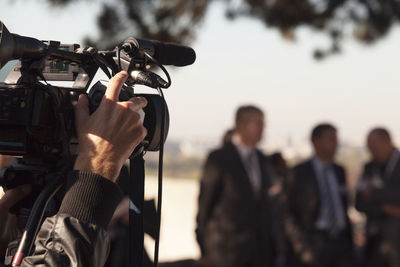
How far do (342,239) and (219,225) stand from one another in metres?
1.01

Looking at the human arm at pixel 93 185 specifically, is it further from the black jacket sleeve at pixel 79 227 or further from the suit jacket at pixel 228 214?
the suit jacket at pixel 228 214

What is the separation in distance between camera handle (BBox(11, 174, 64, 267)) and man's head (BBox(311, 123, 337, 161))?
438 cm

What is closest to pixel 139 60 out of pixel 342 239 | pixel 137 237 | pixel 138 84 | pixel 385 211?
pixel 138 84

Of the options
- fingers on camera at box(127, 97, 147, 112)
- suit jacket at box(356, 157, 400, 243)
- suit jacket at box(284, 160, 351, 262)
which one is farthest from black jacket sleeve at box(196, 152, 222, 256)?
fingers on camera at box(127, 97, 147, 112)

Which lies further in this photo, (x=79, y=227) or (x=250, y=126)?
(x=250, y=126)

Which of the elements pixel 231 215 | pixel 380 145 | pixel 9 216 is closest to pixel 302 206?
pixel 231 215

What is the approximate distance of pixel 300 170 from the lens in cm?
594

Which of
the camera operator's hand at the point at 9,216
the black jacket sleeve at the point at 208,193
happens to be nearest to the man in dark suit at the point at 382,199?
the black jacket sleeve at the point at 208,193

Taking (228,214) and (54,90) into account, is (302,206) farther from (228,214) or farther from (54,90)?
(54,90)

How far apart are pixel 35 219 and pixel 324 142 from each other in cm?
446

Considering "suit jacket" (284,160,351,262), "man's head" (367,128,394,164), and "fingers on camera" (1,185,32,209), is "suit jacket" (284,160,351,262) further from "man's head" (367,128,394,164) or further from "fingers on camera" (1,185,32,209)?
"fingers on camera" (1,185,32,209)

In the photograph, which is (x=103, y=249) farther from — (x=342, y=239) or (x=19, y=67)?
(x=342, y=239)

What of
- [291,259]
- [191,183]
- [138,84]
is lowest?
[291,259]

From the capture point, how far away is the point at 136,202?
193 cm
